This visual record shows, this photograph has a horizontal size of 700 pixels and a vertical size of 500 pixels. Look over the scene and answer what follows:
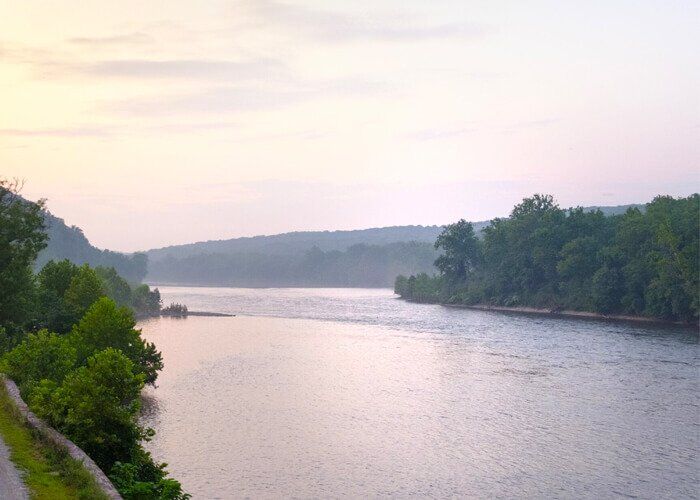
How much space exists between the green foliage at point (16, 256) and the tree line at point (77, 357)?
0.07m

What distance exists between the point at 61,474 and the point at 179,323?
104 m

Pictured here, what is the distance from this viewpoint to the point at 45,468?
20.6m

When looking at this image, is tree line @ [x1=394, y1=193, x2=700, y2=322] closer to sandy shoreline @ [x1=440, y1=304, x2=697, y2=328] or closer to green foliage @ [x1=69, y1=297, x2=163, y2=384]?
sandy shoreline @ [x1=440, y1=304, x2=697, y2=328]

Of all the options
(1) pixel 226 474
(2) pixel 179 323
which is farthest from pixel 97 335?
(2) pixel 179 323

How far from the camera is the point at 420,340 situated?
9500 cm

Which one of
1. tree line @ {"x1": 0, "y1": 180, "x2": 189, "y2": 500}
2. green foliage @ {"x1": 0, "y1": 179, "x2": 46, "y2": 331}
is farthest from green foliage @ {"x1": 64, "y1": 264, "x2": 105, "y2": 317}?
green foliage @ {"x1": 0, "y1": 179, "x2": 46, "y2": 331}

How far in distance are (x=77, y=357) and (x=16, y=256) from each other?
13173 mm

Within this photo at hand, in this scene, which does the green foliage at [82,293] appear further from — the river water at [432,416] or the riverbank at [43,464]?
the riverbank at [43,464]

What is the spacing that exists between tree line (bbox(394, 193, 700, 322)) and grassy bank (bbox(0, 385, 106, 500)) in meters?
95.9

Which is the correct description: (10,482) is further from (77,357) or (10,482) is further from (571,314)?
(571,314)

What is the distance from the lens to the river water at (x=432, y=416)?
34875mm

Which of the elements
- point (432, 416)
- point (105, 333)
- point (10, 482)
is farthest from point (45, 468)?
point (432, 416)

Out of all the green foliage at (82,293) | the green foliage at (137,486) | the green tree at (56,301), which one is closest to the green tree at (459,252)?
the green tree at (56,301)

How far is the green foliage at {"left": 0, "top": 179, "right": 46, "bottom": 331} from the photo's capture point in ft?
171
